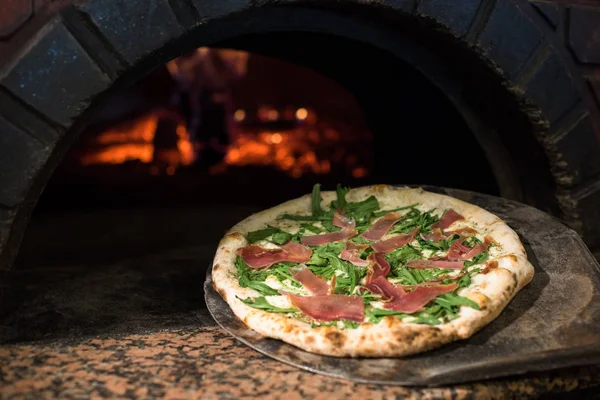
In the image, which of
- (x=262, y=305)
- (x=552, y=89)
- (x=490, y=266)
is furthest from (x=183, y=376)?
(x=552, y=89)

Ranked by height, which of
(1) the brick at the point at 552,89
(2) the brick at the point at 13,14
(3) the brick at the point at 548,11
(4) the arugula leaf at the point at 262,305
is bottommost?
(4) the arugula leaf at the point at 262,305

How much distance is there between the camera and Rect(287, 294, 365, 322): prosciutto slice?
7.27ft

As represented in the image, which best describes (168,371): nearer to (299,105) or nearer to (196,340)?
(196,340)

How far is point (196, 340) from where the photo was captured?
93.7 inches

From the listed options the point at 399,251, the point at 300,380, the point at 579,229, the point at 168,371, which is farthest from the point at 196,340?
the point at 579,229

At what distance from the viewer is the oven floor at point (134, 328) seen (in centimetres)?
201

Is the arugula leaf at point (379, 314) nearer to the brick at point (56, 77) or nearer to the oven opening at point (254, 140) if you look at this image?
the brick at point (56, 77)

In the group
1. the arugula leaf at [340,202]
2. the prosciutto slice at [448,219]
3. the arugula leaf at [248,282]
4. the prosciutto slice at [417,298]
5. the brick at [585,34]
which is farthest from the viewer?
the arugula leaf at [340,202]

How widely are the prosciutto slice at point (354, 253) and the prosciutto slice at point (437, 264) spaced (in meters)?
0.21

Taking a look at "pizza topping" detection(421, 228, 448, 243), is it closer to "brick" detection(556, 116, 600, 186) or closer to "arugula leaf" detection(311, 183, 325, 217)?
"arugula leaf" detection(311, 183, 325, 217)

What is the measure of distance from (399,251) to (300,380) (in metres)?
0.97

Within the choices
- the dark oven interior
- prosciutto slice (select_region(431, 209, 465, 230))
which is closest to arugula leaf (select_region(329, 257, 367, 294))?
prosciutto slice (select_region(431, 209, 465, 230))

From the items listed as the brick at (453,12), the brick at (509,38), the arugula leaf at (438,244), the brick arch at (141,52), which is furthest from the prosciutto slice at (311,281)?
the brick at (509,38)

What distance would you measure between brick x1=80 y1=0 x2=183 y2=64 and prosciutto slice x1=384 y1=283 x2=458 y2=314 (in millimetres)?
1467
